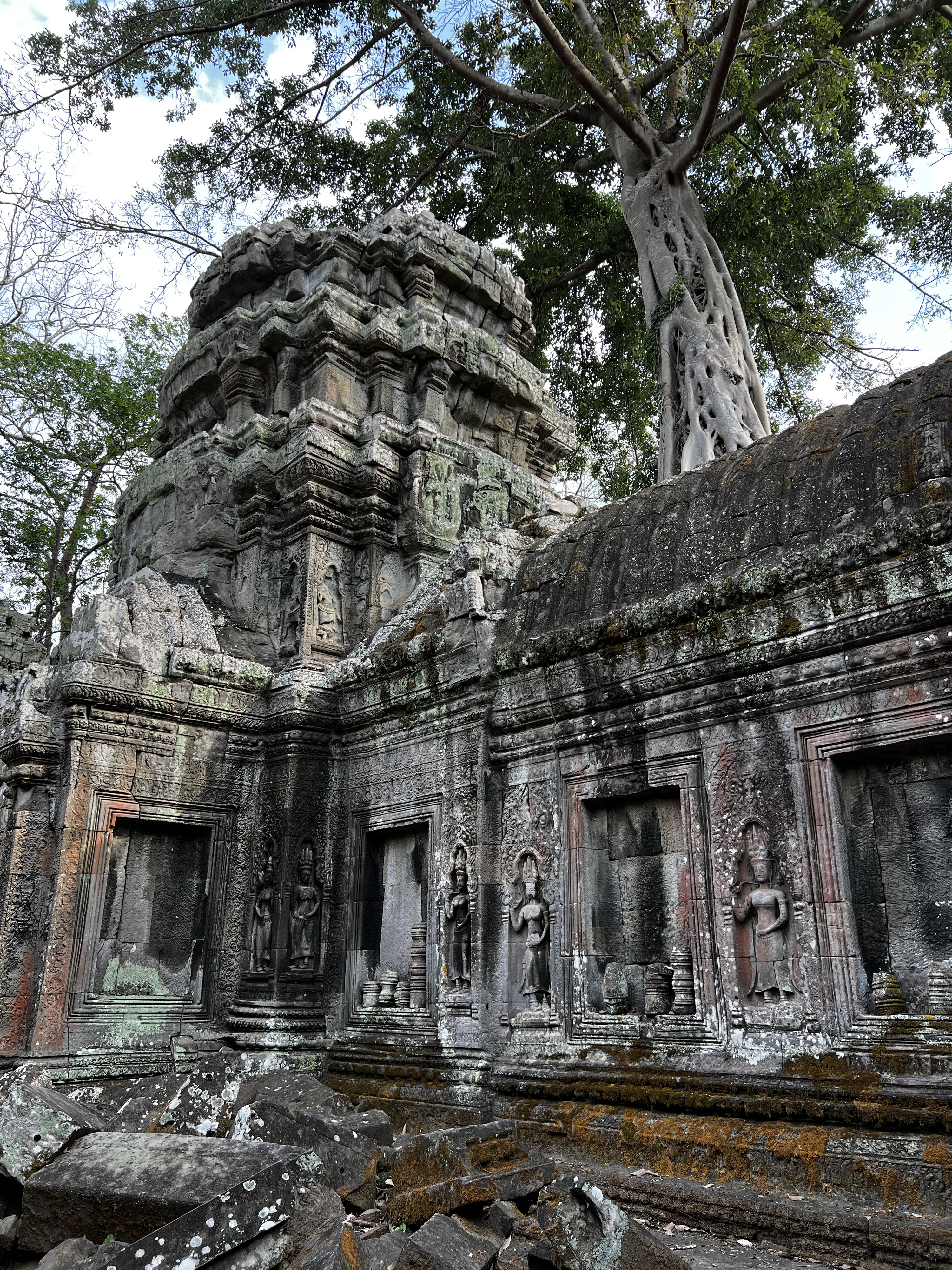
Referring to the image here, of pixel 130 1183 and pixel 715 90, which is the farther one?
pixel 715 90

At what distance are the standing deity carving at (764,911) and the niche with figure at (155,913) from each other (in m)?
4.43

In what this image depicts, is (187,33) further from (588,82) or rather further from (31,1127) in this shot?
(31,1127)

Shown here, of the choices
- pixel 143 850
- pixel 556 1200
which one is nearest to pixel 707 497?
pixel 556 1200

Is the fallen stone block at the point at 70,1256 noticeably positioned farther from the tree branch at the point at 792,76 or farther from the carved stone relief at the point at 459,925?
the tree branch at the point at 792,76

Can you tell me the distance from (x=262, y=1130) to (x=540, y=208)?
14.0 meters

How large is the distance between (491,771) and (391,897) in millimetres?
1553

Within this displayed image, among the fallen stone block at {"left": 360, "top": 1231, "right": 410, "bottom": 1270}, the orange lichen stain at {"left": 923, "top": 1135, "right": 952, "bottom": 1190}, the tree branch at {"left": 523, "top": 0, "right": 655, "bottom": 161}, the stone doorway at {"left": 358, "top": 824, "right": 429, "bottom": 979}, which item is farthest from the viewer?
the tree branch at {"left": 523, "top": 0, "right": 655, "bottom": 161}

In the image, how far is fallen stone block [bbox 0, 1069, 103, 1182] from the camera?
12.9 feet

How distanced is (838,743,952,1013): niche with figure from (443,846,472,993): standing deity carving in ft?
8.20

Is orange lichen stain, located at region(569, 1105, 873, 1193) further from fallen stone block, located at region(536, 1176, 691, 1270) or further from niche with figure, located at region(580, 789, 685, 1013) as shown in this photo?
fallen stone block, located at region(536, 1176, 691, 1270)

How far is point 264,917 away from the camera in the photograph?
7406 mm

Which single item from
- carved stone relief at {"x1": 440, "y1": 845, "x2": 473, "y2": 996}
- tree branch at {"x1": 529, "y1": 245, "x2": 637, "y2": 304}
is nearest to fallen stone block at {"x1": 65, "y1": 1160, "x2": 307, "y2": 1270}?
carved stone relief at {"x1": 440, "y1": 845, "x2": 473, "y2": 996}

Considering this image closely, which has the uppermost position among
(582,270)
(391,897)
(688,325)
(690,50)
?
(582,270)

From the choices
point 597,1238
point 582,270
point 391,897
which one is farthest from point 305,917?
point 582,270
